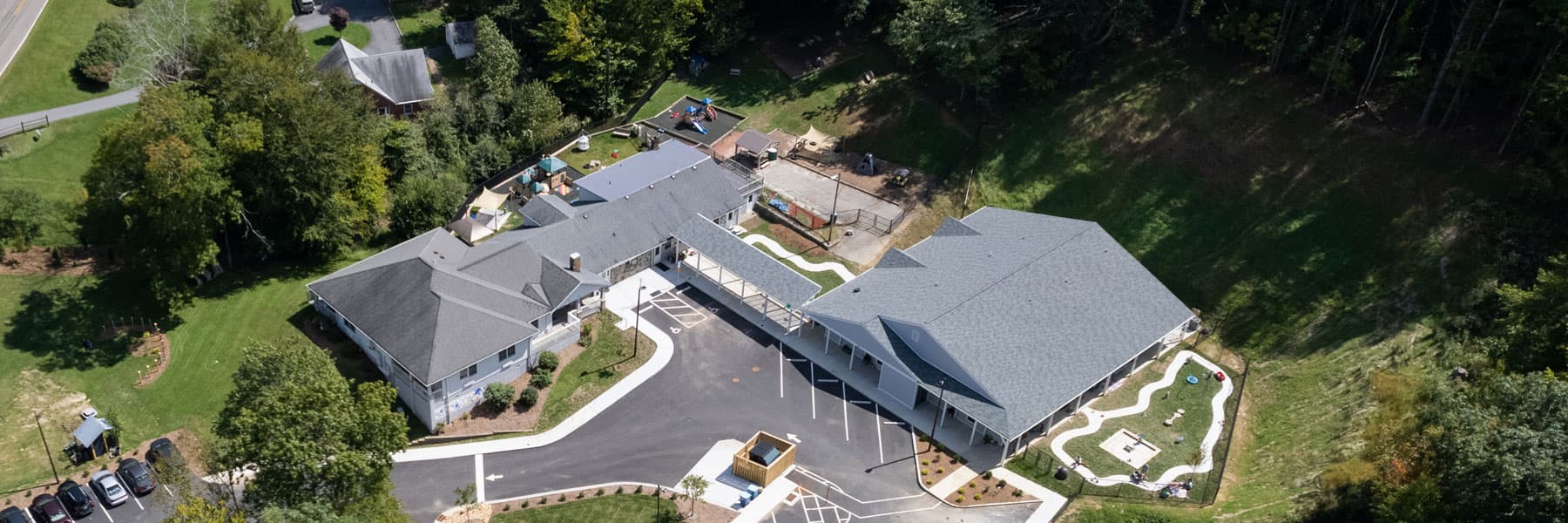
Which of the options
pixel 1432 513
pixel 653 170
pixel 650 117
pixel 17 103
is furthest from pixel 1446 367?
pixel 17 103

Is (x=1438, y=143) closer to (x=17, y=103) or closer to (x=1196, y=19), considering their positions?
(x=1196, y=19)

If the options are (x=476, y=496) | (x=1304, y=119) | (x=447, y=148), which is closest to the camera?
(x=476, y=496)

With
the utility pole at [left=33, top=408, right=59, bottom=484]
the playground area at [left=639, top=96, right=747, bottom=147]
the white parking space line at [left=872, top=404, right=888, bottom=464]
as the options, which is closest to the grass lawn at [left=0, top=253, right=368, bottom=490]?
the utility pole at [left=33, top=408, right=59, bottom=484]

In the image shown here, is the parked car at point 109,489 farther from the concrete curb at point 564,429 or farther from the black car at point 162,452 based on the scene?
the concrete curb at point 564,429

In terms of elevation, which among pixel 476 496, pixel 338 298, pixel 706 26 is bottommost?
pixel 476 496

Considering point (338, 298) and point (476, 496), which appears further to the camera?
point (338, 298)

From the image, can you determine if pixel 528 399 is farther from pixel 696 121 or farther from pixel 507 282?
pixel 696 121

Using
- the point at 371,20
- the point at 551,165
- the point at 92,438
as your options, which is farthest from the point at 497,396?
the point at 371,20

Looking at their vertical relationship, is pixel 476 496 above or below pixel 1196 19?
below
